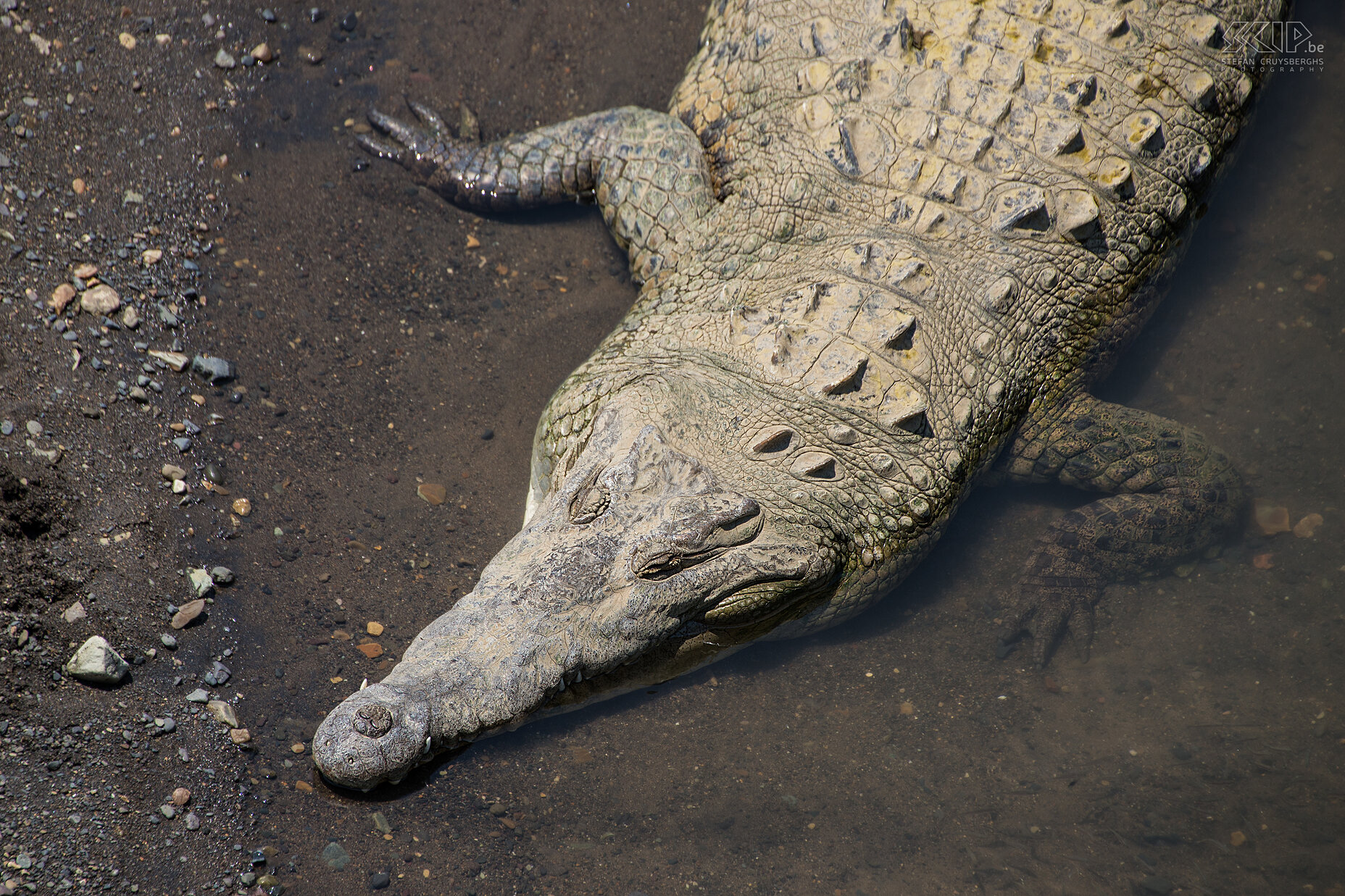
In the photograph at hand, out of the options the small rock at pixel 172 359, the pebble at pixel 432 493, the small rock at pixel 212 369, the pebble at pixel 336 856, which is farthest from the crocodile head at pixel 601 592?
the small rock at pixel 172 359

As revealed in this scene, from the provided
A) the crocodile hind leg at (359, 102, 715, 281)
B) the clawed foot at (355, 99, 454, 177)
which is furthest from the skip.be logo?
the clawed foot at (355, 99, 454, 177)

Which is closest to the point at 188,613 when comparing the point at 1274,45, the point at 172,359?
the point at 172,359

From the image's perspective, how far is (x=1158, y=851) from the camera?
2984mm

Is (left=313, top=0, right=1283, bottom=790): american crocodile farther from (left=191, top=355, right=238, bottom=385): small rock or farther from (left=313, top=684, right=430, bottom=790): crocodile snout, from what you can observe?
(left=191, top=355, right=238, bottom=385): small rock

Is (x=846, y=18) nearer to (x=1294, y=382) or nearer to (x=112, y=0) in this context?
(x=1294, y=382)

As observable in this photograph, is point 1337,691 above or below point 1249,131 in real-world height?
below

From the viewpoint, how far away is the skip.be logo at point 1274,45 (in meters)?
3.94

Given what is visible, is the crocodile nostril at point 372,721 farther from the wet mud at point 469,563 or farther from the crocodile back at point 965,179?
the crocodile back at point 965,179

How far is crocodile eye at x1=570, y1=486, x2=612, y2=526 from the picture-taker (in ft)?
8.91

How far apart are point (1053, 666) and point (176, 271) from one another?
4.07 meters

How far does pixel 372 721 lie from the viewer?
2396 millimetres

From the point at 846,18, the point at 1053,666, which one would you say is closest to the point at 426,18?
the point at 846,18

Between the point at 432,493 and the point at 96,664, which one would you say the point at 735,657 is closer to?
the point at 432,493

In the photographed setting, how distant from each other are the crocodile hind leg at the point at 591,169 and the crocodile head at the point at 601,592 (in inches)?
50.5
